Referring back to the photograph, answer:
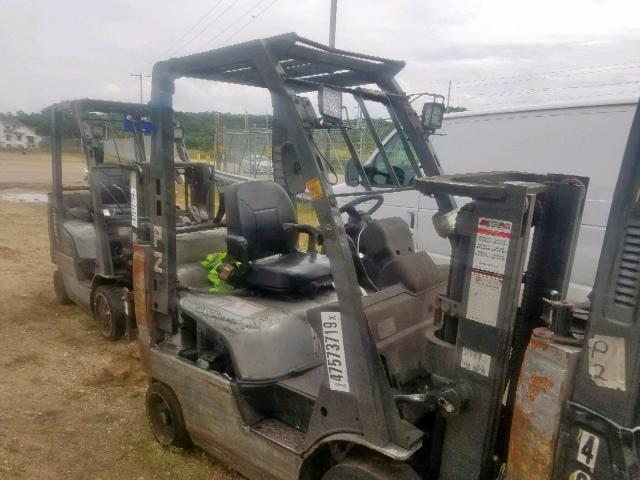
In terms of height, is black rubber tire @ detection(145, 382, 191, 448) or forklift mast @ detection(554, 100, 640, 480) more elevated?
forklift mast @ detection(554, 100, 640, 480)

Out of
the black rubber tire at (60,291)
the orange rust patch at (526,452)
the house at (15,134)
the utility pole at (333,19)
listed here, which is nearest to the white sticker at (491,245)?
the orange rust patch at (526,452)

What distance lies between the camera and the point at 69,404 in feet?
13.9

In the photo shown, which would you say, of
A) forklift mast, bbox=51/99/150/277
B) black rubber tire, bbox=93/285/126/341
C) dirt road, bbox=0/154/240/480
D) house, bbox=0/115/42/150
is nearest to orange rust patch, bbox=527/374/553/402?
dirt road, bbox=0/154/240/480

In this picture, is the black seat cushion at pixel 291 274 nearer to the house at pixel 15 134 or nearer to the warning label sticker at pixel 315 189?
the warning label sticker at pixel 315 189

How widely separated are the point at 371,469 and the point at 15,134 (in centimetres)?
7039

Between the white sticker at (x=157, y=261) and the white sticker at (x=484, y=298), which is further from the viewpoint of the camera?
the white sticker at (x=157, y=261)

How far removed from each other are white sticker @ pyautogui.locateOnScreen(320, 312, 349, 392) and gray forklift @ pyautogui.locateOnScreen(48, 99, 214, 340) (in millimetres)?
3554

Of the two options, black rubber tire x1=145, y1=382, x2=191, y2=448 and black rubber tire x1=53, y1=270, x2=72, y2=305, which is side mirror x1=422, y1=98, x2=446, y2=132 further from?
black rubber tire x1=53, y1=270, x2=72, y2=305

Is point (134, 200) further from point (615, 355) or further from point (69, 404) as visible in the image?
point (615, 355)

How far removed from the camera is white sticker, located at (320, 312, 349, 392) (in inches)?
88.8

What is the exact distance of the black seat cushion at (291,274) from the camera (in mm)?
3340

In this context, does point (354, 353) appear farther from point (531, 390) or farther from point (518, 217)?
point (518, 217)

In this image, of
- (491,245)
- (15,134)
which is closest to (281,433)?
(491,245)

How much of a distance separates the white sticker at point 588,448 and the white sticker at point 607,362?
180 mm
